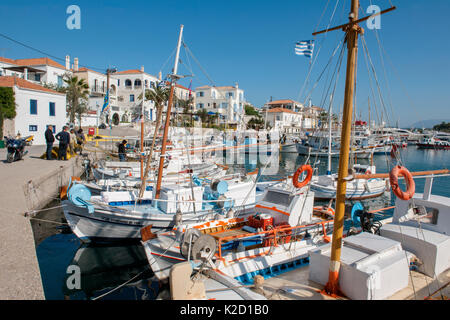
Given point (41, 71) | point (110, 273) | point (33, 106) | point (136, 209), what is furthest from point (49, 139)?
point (41, 71)

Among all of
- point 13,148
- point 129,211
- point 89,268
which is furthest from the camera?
point 13,148

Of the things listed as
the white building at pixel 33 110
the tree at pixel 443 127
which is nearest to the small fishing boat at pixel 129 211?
the white building at pixel 33 110

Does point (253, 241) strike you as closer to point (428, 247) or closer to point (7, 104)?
point (428, 247)

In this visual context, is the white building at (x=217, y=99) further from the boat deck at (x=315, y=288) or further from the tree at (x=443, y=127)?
the tree at (x=443, y=127)

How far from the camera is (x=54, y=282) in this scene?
10281 mm

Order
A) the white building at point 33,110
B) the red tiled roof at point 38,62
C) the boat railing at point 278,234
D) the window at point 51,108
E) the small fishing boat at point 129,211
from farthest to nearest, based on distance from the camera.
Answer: the red tiled roof at point 38,62, the window at point 51,108, the white building at point 33,110, the small fishing boat at point 129,211, the boat railing at point 278,234

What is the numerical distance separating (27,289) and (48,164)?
17.4m

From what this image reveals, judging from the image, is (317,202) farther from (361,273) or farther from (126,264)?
(361,273)

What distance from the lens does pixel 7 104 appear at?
104ft

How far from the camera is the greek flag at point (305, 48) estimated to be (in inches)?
609

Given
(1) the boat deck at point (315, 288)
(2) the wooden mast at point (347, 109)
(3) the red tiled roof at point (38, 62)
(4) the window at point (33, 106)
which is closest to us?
(2) the wooden mast at point (347, 109)

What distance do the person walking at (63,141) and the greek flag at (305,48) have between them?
1718cm

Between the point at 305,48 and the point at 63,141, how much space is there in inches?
732

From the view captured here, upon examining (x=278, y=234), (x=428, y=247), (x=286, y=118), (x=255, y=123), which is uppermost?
(x=286, y=118)
